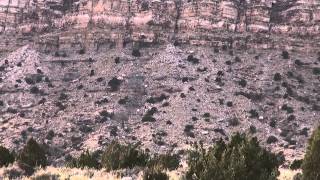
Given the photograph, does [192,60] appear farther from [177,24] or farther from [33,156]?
[33,156]

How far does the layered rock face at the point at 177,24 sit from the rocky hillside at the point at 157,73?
0.15m

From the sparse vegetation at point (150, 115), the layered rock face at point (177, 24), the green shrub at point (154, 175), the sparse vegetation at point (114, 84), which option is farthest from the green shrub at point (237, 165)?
the layered rock face at point (177, 24)

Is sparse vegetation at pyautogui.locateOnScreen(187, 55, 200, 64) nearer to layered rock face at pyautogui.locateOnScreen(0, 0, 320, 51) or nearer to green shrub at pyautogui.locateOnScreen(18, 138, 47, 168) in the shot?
layered rock face at pyautogui.locateOnScreen(0, 0, 320, 51)

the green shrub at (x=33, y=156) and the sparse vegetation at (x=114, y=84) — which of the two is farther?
the sparse vegetation at (x=114, y=84)

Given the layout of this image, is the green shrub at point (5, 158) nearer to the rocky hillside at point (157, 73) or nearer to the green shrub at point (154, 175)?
the green shrub at point (154, 175)

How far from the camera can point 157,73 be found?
2768 inches

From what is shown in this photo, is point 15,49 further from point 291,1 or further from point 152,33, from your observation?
point 291,1

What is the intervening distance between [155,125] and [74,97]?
39.7 ft

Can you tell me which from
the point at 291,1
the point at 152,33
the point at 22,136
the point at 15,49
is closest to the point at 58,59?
the point at 15,49

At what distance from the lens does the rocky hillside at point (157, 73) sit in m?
60.1

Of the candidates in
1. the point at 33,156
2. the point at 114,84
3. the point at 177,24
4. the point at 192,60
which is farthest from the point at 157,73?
the point at 33,156

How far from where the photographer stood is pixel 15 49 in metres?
80.6

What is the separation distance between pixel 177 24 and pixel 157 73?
1213 centimetres

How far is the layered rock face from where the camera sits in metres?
77.3
